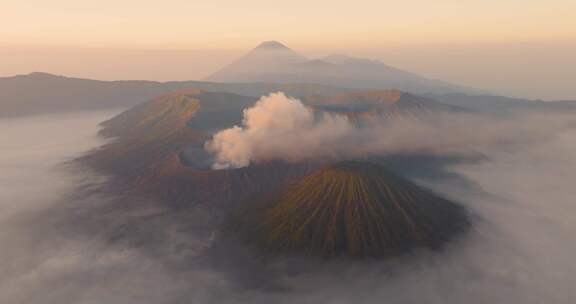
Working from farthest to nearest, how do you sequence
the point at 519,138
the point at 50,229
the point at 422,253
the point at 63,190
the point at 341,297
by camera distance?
the point at 519,138, the point at 63,190, the point at 50,229, the point at 422,253, the point at 341,297

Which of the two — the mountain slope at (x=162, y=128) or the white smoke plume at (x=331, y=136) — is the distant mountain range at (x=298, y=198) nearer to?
the mountain slope at (x=162, y=128)

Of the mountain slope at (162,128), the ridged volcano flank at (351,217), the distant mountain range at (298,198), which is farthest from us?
the mountain slope at (162,128)

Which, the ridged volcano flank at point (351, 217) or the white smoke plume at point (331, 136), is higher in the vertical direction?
the white smoke plume at point (331, 136)

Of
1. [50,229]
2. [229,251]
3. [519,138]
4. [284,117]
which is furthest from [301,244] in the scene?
[519,138]

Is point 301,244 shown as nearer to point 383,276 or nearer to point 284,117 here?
point 383,276

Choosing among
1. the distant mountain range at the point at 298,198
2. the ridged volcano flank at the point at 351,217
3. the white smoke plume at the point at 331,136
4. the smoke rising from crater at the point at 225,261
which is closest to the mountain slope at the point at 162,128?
the distant mountain range at the point at 298,198
